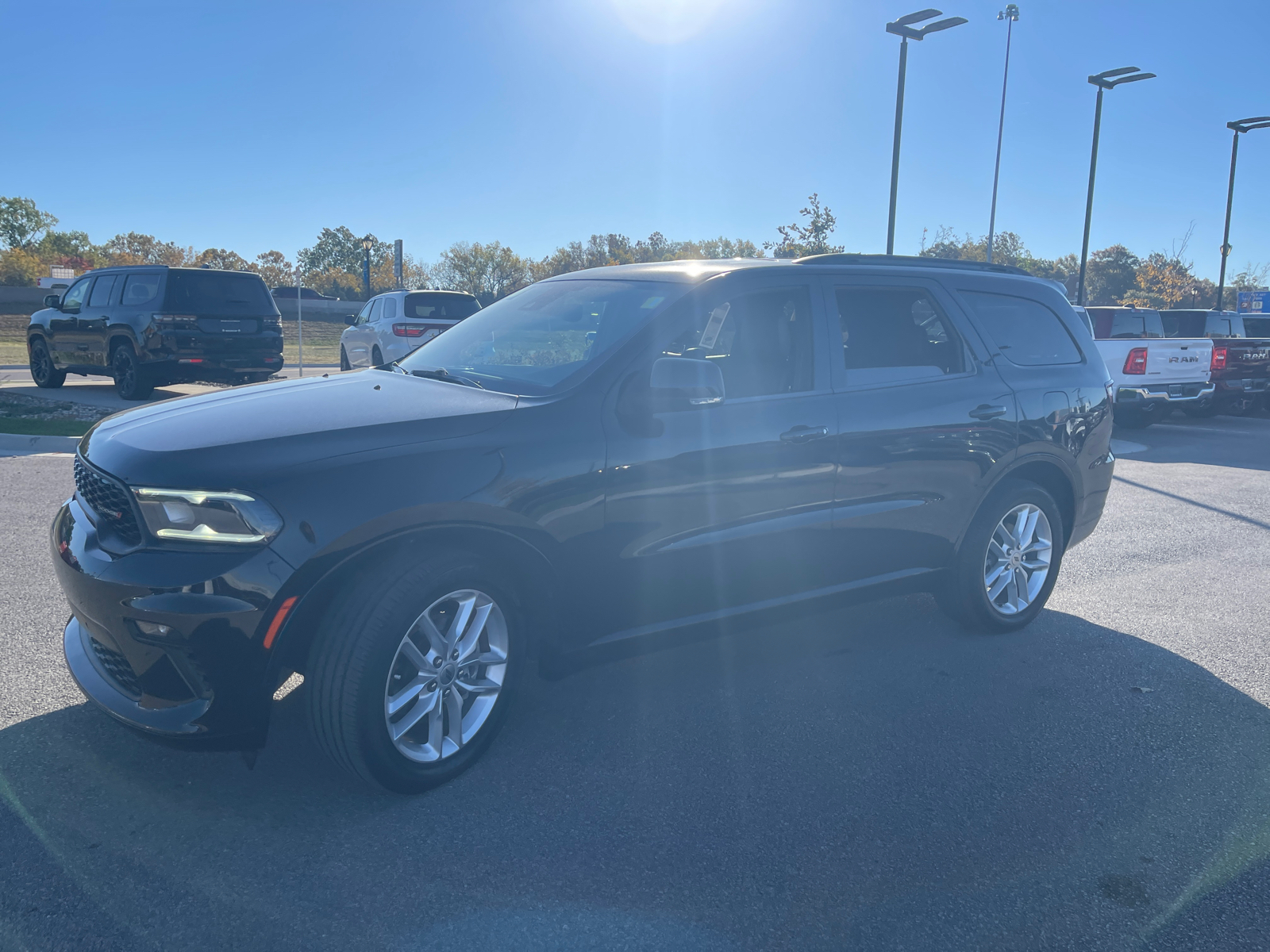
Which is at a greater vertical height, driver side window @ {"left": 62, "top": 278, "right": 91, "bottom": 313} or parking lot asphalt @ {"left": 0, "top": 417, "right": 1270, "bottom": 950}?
driver side window @ {"left": 62, "top": 278, "right": 91, "bottom": 313}

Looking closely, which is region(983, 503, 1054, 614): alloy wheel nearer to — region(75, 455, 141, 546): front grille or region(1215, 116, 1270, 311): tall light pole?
region(75, 455, 141, 546): front grille

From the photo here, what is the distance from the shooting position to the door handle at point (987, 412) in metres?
4.69

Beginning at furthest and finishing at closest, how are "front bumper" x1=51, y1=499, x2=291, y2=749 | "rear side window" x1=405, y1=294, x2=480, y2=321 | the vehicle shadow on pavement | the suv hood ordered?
"rear side window" x1=405, y1=294, x2=480, y2=321 → the suv hood → "front bumper" x1=51, y1=499, x2=291, y2=749 → the vehicle shadow on pavement

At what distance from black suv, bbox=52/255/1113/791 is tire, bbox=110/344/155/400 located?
10667 millimetres

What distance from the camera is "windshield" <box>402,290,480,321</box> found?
17219 mm

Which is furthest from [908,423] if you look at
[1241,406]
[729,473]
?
[1241,406]

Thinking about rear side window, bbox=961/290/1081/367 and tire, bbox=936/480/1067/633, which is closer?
tire, bbox=936/480/1067/633

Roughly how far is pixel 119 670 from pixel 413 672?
0.92 m

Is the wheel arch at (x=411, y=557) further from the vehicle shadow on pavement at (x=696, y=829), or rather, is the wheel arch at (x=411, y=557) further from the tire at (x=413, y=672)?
the vehicle shadow on pavement at (x=696, y=829)

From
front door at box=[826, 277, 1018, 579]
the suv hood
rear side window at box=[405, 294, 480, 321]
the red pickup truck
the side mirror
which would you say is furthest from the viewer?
rear side window at box=[405, 294, 480, 321]

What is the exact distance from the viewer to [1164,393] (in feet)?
48.6

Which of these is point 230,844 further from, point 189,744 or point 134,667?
point 134,667

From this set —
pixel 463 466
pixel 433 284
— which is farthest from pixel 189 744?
pixel 433 284

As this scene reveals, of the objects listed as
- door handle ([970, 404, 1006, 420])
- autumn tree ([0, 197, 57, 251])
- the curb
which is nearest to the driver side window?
the curb
